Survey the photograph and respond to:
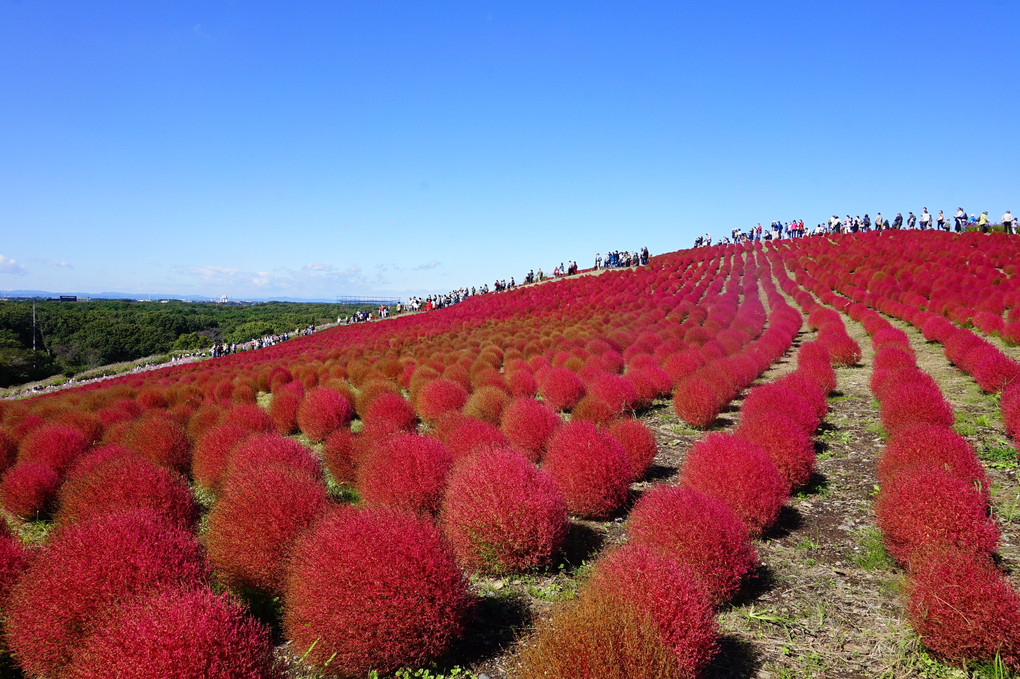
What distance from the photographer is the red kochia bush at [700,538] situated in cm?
431

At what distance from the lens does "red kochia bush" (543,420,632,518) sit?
6.24 metres

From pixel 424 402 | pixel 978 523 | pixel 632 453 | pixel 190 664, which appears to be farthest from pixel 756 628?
pixel 424 402

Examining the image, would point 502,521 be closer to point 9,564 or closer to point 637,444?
point 637,444

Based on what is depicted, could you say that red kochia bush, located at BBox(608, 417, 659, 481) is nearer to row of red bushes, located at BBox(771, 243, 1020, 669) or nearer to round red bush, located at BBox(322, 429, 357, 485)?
row of red bushes, located at BBox(771, 243, 1020, 669)

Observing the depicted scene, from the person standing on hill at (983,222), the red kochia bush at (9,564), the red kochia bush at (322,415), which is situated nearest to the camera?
the red kochia bush at (9,564)

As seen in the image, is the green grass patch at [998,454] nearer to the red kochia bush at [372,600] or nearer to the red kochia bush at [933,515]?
the red kochia bush at [933,515]

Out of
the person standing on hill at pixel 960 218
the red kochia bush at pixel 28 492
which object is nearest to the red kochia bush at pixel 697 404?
the red kochia bush at pixel 28 492

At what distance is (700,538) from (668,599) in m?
1.05

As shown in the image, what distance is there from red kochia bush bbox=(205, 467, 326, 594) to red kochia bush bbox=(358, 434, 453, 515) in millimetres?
1029

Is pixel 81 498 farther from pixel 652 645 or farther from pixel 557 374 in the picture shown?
pixel 557 374

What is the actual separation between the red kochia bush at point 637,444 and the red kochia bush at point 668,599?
3.47m

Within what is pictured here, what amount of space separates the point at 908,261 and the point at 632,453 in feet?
82.7

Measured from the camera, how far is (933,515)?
4527 mm

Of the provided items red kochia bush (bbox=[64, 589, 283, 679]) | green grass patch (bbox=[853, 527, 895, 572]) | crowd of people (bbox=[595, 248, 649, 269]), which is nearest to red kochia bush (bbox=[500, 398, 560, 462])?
green grass patch (bbox=[853, 527, 895, 572])
